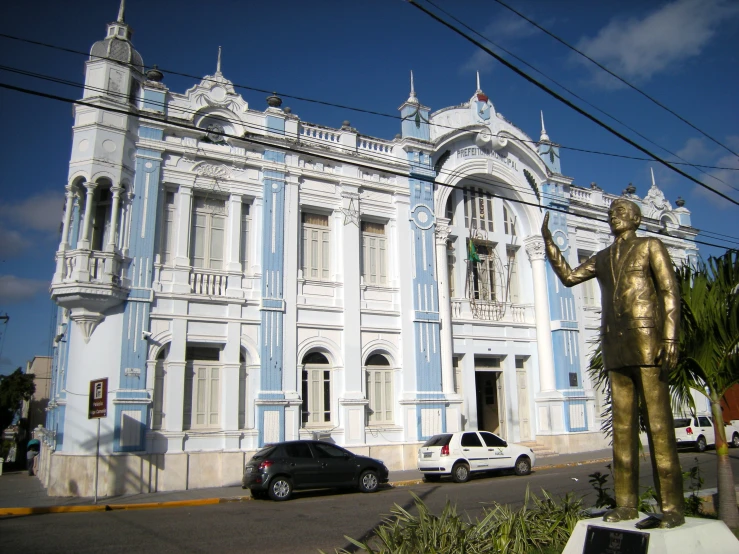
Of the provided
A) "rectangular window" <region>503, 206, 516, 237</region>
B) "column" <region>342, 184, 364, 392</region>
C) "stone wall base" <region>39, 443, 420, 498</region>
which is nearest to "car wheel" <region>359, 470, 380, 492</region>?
"stone wall base" <region>39, 443, 420, 498</region>

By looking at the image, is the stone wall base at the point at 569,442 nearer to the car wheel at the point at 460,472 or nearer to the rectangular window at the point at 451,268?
the rectangular window at the point at 451,268

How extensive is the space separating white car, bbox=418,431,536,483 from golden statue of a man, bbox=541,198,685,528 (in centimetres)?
1100

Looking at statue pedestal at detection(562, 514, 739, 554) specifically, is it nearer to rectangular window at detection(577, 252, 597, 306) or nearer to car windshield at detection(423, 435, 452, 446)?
car windshield at detection(423, 435, 452, 446)

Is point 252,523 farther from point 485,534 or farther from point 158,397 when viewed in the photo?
point 158,397

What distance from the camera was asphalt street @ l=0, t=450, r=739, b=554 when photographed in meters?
9.12

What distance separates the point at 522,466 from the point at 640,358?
1308 centimetres

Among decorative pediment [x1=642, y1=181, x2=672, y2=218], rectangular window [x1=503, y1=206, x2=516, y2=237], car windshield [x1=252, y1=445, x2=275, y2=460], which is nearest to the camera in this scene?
car windshield [x1=252, y1=445, x2=275, y2=460]

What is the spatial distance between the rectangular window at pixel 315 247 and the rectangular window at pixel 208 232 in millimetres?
2644

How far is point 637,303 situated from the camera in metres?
6.18

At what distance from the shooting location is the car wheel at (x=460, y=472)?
1672 centimetres

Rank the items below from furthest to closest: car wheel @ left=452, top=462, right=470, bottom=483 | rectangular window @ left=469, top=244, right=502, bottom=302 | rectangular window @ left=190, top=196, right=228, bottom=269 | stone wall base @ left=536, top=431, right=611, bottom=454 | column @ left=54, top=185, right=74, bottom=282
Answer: rectangular window @ left=469, top=244, right=502, bottom=302 < stone wall base @ left=536, top=431, right=611, bottom=454 < rectangular window @ left=190, top=196, right=228, bottom=269 < car wheel @ left=452, top=462, right=470, bottom=483 < column @ left=54, top=185, right=74, bottom=282

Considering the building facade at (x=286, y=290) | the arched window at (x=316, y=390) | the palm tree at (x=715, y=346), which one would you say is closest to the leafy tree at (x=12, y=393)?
the building facade at (x=286, y=290)

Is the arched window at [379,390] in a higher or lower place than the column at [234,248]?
lower

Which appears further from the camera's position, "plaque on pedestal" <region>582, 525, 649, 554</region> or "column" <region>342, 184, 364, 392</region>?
"column" <region>342, 184, 364, 392</region>
